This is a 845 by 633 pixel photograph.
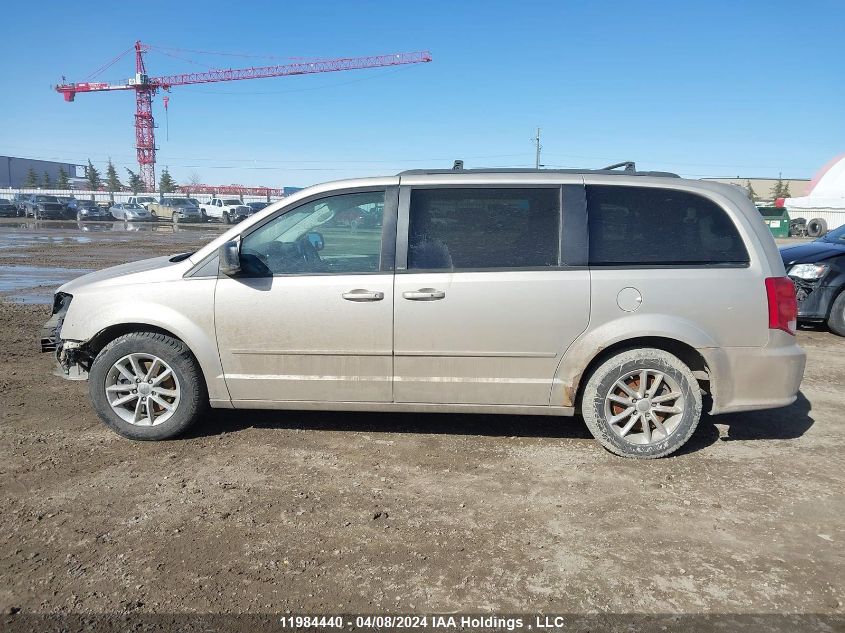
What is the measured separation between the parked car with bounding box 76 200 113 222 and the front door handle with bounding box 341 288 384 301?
47.8m

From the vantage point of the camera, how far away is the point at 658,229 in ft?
13.6

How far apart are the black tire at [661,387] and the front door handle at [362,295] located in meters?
1.55

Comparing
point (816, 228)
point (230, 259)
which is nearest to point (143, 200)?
point (816, 228)

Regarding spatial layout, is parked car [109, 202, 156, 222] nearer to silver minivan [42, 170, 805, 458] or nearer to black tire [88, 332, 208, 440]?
black tire [88, 332, 208, 440]

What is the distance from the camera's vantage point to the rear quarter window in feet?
13.4

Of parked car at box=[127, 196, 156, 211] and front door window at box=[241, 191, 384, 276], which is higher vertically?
parked car at box=[127, 196, 156, 211]

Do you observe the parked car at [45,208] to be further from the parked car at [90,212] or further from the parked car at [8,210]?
the parked car at [8,210]

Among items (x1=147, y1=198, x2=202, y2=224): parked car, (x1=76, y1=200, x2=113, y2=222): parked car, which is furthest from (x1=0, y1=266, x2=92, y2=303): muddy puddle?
(x1=76, y1=200, x2=113, y2=222): parked car

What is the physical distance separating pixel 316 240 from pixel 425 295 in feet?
2.90

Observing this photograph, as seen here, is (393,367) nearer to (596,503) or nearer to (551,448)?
(551,448)

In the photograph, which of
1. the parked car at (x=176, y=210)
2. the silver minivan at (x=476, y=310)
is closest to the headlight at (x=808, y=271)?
the silver minivan at (x=476, y=310)

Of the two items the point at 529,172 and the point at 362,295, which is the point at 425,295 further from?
the point at 529,172

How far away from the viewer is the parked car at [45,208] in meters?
45.5

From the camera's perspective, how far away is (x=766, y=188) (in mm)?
118625
